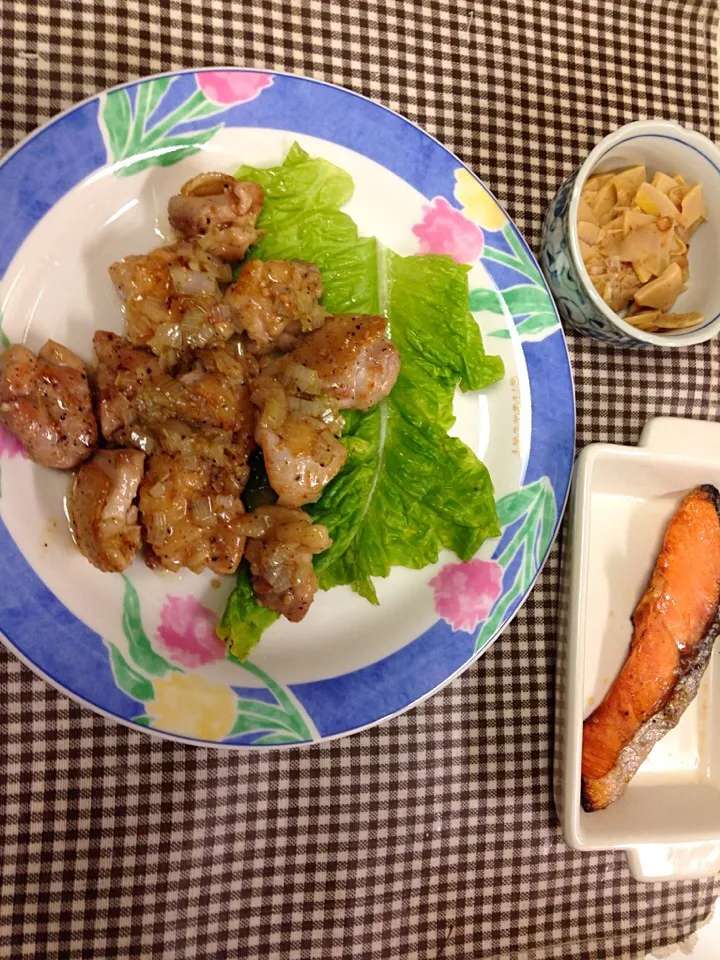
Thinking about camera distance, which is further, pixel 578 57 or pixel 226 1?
pixel 578 57

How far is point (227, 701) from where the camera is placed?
1852 millimetres

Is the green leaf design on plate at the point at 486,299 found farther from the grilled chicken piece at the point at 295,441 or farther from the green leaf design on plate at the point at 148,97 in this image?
the green leaf design on plate at the point at 148,97

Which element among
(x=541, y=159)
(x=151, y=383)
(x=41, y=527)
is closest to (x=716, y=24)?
(x=541, y=159)

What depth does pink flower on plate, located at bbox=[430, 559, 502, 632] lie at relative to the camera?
2016 millimetres

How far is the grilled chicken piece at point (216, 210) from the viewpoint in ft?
6.00

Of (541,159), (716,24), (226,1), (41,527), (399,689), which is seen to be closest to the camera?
(41,527)

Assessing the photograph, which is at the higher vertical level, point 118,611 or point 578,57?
point 578,57

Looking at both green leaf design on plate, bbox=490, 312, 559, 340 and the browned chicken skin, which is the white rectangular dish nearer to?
green leaf design on plate, bbox=490, 312, 559, 340

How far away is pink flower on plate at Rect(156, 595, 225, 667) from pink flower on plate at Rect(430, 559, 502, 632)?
654 mm

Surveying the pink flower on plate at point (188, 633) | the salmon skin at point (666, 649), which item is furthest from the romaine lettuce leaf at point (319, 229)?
the salmon skin at point (666, 649)

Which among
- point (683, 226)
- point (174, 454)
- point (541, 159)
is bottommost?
point (174, 454)

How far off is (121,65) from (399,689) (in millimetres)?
1989

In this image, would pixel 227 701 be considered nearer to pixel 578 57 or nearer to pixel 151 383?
Result: pixel 151 383

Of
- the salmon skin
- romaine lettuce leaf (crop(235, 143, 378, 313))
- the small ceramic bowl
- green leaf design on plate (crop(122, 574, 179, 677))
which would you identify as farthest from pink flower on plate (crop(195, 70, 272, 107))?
the salmon skin
